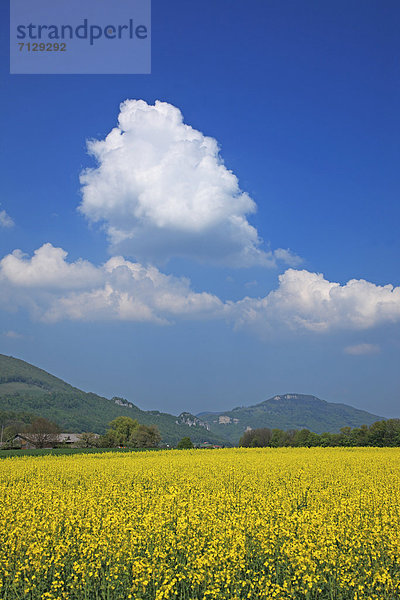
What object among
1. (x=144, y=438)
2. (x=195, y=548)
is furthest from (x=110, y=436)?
(x=195, y=548)

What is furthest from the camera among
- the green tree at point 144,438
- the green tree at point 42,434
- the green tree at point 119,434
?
the green tree at point 42,434

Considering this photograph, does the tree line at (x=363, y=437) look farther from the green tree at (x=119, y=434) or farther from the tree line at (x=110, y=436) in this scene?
the green tree at (x=119, y=434)

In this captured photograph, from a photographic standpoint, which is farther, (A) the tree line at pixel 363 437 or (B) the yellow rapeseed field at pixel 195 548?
(A) the tree line at pixel 363 437

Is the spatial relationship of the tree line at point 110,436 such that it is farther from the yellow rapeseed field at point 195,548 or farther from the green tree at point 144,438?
the yellow rapeseed field at point 195,548

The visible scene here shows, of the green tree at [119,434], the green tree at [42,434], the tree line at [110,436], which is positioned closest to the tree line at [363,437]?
the tree line at [110,436]

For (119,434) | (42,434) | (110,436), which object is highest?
(119,434)

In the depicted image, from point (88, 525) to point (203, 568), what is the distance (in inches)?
142

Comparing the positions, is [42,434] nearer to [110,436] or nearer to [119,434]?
[110,436]

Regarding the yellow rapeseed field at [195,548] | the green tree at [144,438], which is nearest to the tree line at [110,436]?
the green tree at [144,438]

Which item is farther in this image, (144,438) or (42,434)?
(42,434)

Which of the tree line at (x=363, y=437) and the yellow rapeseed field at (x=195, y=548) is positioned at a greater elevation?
the yellow rapeseed field at (x=195, y=548)

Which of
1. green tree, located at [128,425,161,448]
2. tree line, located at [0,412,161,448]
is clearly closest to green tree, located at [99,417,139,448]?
tree line, located at [0,412,161,448]

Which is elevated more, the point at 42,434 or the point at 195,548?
the point at 195,548

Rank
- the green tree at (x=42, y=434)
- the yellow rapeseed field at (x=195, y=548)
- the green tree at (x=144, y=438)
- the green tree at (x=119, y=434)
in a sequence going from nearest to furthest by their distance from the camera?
the yellow rapeseed field at (x=195, y=548) < the green tree at (x=144, y=438) < the green tree at (x=119, y=434) < the green tree at (x=42, y=434)
